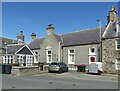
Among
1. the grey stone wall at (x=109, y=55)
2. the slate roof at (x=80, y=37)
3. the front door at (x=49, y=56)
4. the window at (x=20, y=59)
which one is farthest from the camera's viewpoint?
the front door at (x=49, y=56)

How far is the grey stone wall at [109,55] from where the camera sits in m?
29.9

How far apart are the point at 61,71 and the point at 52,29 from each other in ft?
37.4

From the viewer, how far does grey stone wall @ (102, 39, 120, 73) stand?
1177 inches

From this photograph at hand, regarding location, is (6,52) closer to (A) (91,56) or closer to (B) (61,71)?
(B) (61,71)

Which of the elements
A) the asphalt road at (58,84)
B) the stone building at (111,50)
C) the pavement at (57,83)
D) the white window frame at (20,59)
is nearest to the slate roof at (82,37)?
the stone building at (111,50)

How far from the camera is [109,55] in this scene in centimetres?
3055

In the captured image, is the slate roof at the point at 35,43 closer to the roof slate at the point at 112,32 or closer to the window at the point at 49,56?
the window at the point at 49,56

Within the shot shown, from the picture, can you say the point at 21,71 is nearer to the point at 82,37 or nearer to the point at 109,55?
the point at 109,55

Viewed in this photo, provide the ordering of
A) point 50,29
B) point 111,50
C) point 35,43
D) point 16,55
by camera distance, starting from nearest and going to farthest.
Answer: point 111,50
point 16,55
point 50,29
point 35,43

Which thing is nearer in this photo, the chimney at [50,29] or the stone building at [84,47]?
the stone building at [84,47]

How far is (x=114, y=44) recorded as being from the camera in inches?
1175

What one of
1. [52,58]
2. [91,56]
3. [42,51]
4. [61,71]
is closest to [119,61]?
[91,56]

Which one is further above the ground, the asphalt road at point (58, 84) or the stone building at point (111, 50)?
the stone building at point (111, 50)

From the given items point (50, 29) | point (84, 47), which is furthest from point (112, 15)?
point (50, 29)
